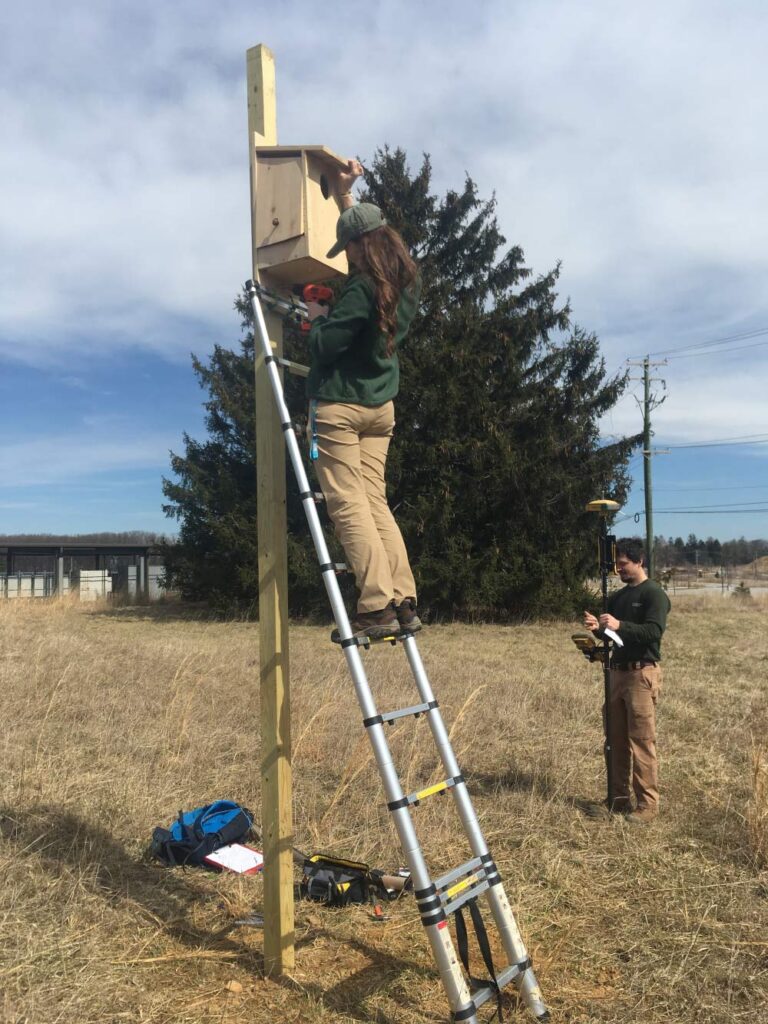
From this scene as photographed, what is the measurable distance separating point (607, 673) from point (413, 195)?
18.8m

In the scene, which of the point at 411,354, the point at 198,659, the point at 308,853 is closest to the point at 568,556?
the point at 411,354

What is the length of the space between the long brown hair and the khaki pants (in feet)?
1.38

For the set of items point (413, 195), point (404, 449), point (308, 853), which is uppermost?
point (413, 195)

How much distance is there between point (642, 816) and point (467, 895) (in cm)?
315

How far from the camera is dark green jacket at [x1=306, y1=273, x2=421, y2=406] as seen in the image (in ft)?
11.8

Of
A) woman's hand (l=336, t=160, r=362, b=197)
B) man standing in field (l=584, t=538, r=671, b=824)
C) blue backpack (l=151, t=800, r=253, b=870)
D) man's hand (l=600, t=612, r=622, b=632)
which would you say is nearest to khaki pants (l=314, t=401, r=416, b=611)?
woman's hand (l=336, t=160, r=362, b=197)

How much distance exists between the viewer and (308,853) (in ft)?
17.2

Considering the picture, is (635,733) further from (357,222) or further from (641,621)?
(357,222)

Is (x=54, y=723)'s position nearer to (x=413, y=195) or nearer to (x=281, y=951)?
(x=281, y=951)

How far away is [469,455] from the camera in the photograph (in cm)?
2008

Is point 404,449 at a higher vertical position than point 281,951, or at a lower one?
higher

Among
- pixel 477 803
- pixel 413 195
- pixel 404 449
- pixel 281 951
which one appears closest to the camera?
pixel 281 951

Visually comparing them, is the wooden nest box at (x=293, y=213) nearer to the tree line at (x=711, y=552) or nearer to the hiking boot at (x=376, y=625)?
the hiking boot at (x=376, y=625)

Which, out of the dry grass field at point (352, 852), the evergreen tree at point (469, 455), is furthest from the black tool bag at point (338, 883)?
the evergreen tree at point (469, 455)
